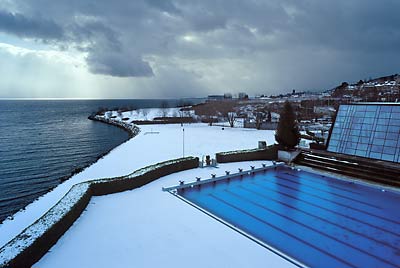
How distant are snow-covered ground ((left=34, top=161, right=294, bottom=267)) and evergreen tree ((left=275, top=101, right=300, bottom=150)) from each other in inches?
452

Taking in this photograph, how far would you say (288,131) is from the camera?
20.3 meters

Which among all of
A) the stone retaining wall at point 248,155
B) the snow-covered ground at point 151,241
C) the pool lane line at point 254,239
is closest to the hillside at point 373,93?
the stone retaining wall at point 248,155

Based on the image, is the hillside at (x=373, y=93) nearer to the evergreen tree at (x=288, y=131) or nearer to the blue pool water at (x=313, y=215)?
the evergreen tree at (x=288, y=131)

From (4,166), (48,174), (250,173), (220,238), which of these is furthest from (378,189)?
(4,166)

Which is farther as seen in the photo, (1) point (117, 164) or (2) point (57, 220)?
(1) point (117, 164)

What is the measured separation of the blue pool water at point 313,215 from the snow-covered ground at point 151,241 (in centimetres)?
91

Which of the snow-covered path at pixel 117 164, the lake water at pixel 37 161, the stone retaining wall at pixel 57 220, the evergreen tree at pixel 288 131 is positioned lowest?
the lake water at pixel 37 161

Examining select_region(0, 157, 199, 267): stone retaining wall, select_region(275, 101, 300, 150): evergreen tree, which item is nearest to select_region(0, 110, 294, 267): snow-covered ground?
select_region(0, 157, 199, 267): stone retaining wall

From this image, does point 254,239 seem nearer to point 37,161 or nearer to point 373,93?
point 37,161

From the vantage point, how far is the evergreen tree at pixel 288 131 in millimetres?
20234

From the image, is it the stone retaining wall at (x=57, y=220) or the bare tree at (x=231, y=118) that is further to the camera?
the bare tree at (x=231, y=118)

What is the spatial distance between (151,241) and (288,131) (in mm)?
14683

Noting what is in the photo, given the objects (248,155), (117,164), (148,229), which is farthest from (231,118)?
(148,229)

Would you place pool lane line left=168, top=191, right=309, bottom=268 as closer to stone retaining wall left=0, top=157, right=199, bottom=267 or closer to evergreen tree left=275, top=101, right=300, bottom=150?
stone retaining wall left=0, top=157, right=199, bottom=267
